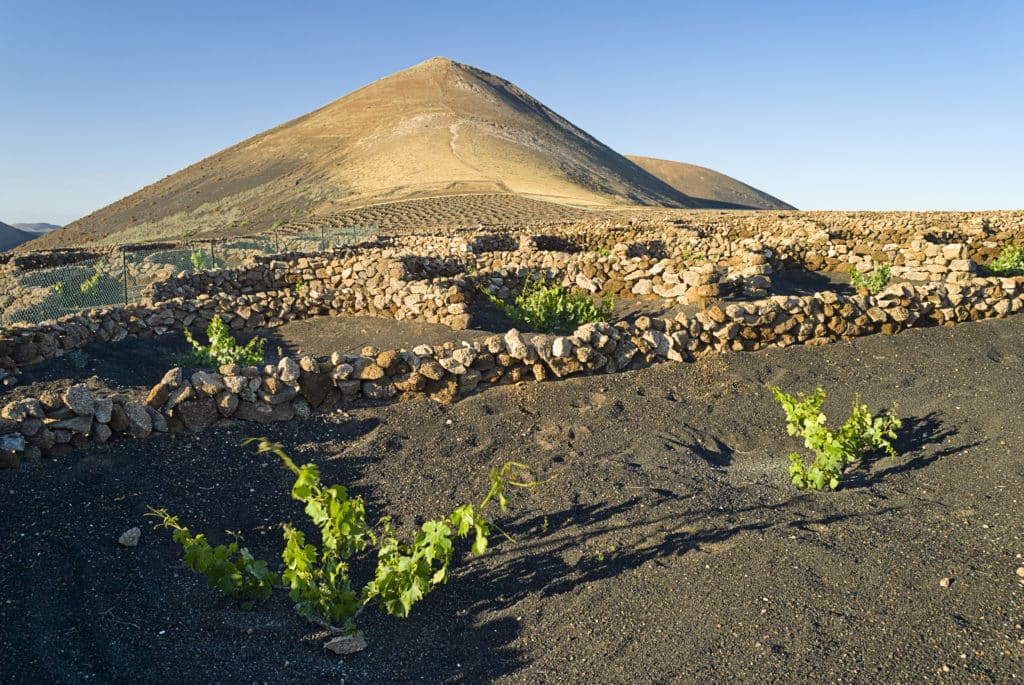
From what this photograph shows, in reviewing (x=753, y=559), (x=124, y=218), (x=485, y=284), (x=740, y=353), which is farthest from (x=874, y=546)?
(x=124, y=218)

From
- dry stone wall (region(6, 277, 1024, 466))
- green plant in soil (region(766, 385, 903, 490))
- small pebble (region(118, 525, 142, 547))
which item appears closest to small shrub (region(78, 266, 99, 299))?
dry stone wall (region(6, 277, 1024, 466))

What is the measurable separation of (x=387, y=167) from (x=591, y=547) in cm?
6813

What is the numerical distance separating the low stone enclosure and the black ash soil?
0.80ft

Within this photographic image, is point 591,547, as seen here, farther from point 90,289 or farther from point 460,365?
point 90,289

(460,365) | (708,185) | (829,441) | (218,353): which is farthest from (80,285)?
(708,185)

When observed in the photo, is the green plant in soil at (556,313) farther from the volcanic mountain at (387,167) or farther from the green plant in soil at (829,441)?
the volcanic mountain at (387,167)

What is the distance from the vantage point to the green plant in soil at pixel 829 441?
5188 mm

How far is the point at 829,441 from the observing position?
211 inches

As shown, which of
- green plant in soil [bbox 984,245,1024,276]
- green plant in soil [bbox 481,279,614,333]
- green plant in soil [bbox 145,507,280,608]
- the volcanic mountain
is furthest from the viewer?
the volcanic mountain

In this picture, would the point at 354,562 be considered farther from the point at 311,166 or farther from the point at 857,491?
the point at 311,166

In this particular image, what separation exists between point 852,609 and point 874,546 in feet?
2.58

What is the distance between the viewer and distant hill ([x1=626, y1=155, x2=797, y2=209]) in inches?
5261

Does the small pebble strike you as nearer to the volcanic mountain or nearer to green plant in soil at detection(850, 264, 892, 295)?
green plant in soil at detection(850, 264, 892, 295)

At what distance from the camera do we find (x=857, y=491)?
204 inches
